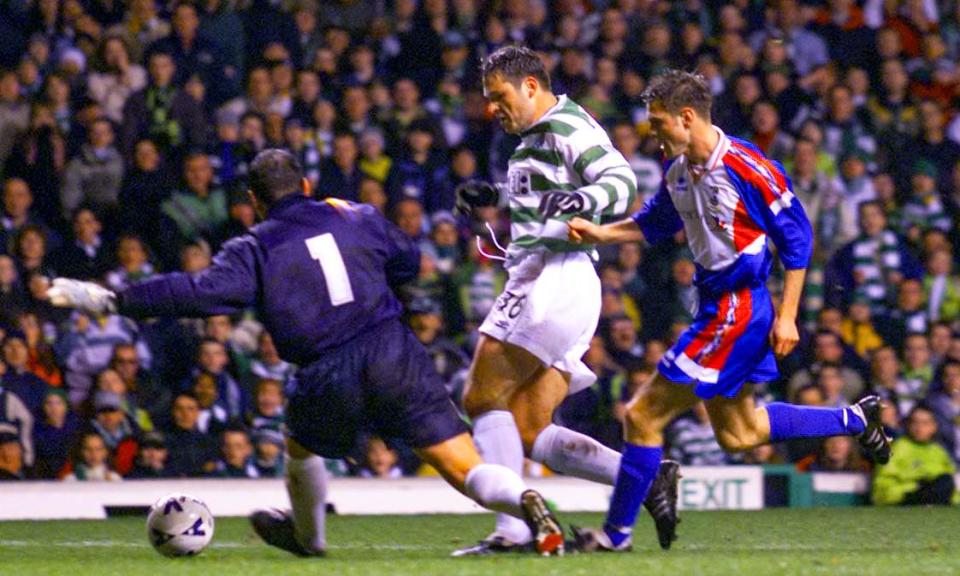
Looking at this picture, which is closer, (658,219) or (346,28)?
(658,219)

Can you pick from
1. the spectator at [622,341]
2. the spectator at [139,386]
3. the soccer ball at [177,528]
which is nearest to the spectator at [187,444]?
the spectator at [139,386]

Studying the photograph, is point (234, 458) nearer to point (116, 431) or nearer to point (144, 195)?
point (116, 431)

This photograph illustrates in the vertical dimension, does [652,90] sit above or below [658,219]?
above

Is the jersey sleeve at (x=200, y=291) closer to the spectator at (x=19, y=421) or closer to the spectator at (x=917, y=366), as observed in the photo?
the spectator at (x=19, y=421)

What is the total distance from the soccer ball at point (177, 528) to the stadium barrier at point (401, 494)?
3.46 m

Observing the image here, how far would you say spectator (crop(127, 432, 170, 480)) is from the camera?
11.3m

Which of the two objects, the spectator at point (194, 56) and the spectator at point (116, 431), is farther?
the spectator at point (194, 56)

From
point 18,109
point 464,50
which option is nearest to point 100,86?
point 18,109

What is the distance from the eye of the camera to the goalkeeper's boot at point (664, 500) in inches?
290

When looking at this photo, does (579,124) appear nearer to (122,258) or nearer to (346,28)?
(122,258)

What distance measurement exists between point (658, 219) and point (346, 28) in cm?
774

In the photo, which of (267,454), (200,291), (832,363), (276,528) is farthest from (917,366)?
(200,291)

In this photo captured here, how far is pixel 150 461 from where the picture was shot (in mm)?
11320

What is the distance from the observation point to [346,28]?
48.7 ft
